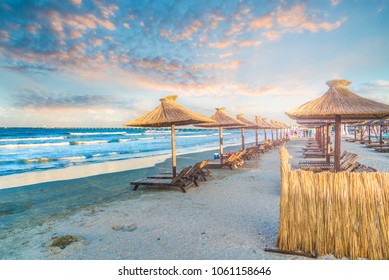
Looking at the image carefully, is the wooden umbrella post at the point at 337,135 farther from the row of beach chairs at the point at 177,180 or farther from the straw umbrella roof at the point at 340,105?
the row of beach chairs at the point at 177,180

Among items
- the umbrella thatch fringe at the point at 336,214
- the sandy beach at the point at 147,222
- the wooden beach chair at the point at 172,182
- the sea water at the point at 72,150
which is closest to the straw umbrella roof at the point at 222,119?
the sandy beach at the point at 147,222

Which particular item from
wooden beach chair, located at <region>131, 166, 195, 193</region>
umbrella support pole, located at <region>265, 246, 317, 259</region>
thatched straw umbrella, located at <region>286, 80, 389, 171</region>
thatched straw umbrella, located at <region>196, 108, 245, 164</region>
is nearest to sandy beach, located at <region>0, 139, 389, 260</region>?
umbrella support pole, located at <region>265, 246, 317, 259</region>

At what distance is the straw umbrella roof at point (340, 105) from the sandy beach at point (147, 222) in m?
2.29

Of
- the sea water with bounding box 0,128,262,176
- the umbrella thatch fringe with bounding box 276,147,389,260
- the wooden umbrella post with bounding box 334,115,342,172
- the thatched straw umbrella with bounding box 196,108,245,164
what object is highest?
the thatched straw umbrella with bounding box 196,108,245,164

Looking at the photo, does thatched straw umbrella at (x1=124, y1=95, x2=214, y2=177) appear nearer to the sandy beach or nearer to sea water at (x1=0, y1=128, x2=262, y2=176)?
the sandy beach

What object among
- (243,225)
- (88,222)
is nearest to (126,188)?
(88,222)

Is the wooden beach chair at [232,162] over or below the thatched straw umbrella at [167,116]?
below

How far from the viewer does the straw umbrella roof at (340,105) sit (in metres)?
4.92

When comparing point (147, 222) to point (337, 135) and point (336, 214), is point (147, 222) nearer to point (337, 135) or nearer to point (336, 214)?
point (336, 214)

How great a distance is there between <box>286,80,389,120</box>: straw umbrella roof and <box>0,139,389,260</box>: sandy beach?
7.50 ft

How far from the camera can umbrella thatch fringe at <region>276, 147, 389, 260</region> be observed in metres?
2.84

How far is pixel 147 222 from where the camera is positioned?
453cm

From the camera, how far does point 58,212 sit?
18.0 ft

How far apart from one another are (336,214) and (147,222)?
322cm
